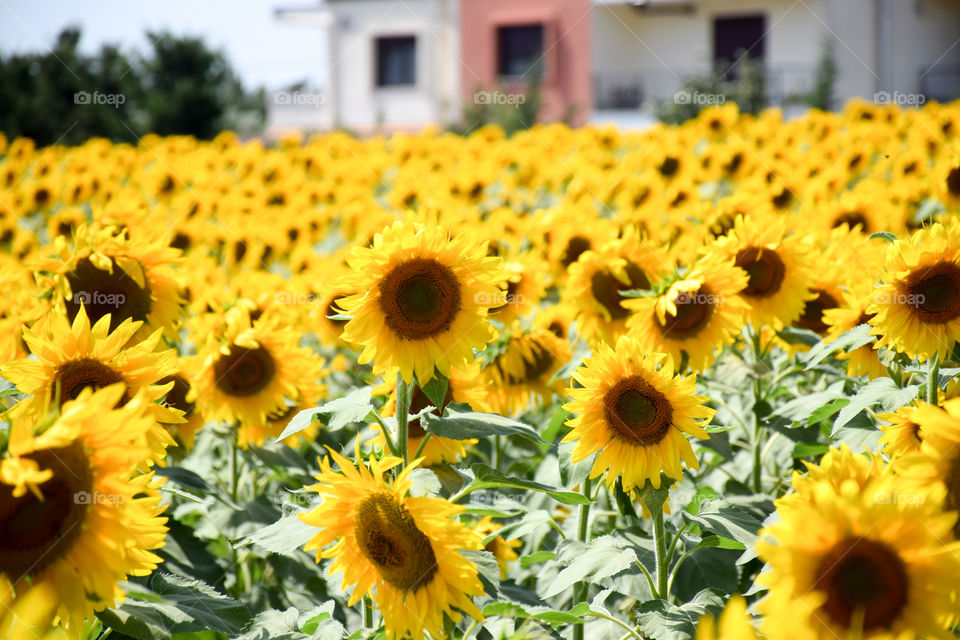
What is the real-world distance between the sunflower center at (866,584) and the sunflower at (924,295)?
3.40 ft

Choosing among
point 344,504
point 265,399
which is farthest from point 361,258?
point 265,399

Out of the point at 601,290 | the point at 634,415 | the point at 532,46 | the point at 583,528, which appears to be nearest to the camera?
the point at 634,415

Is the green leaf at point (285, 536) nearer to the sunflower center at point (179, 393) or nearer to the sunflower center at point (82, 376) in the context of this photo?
the sunflower center at point (82, 376)

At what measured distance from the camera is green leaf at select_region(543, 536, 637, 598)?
2031mm

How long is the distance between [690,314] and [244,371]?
52.7 inches

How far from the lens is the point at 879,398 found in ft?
7.54

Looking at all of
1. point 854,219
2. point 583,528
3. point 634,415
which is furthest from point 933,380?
point 854,219

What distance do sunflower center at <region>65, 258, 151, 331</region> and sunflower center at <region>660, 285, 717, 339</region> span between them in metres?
1.51

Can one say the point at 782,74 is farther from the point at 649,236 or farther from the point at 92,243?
the point at 92,243

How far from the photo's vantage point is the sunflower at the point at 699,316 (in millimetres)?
2828

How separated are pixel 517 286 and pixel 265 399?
107 centimetres

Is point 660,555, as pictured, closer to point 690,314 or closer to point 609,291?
point 690,314

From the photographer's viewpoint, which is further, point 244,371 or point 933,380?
point 244,371

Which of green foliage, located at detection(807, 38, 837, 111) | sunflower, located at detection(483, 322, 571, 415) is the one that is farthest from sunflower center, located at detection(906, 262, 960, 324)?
green foliage, located at detection(807, 38, 837, 111)
